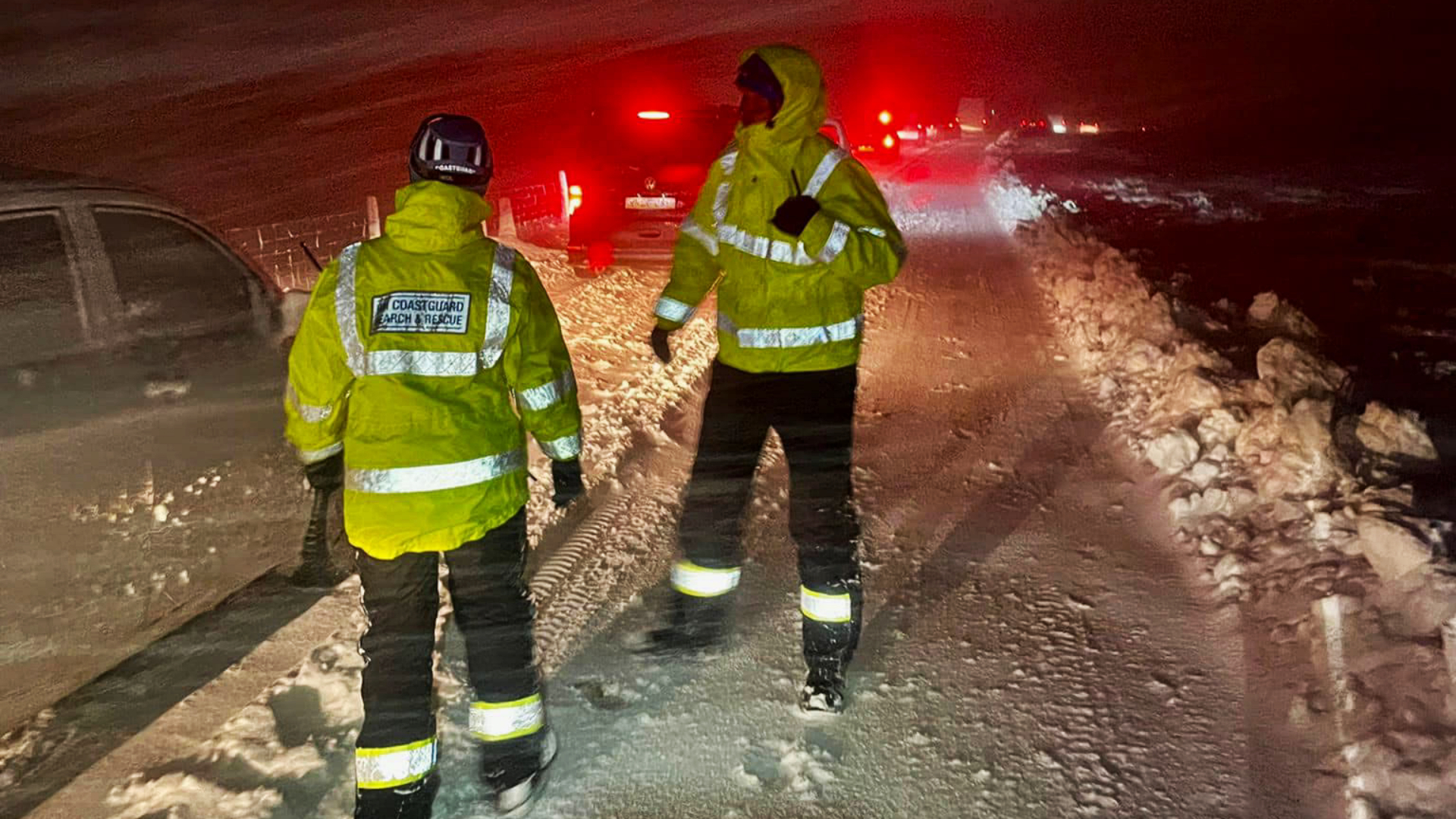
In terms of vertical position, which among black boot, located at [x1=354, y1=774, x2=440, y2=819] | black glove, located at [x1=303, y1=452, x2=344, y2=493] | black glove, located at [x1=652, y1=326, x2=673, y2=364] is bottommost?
black boot, located at [x1=354, y1=774, x2=440, y2=819]

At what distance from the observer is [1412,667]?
10.3ft

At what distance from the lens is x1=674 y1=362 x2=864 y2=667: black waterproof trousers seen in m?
3.21

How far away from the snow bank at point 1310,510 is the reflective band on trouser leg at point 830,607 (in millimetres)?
1468

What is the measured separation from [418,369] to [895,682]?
1991mm

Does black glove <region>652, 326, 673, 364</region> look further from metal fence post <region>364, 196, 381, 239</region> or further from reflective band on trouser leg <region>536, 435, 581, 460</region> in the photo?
metal fence post <region>364, 196, 381, 239</region>

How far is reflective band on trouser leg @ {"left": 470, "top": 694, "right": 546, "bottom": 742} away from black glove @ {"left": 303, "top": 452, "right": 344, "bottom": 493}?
2.42 ft

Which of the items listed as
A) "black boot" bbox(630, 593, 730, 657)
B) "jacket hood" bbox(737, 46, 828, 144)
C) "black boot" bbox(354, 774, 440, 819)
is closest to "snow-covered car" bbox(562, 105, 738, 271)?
"black boot" bbox(630, 593, 730, 657)

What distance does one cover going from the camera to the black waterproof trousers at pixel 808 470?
10.5 feet

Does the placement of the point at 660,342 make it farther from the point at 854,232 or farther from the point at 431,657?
the point at 431,657

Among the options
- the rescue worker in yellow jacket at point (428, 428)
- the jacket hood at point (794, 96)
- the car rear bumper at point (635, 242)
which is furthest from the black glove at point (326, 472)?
the car rear bumper at point (635, 242)

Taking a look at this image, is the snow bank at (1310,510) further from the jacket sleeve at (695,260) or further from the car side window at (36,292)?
the car side window at (36,292)

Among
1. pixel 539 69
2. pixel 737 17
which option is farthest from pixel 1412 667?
pixel 737 17

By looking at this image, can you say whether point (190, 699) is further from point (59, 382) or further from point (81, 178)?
point (81, 178)

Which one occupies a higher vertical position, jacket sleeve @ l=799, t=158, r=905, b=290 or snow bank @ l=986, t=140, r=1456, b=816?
jacket sleeve @ l=799, t=158, r=905, b=290
